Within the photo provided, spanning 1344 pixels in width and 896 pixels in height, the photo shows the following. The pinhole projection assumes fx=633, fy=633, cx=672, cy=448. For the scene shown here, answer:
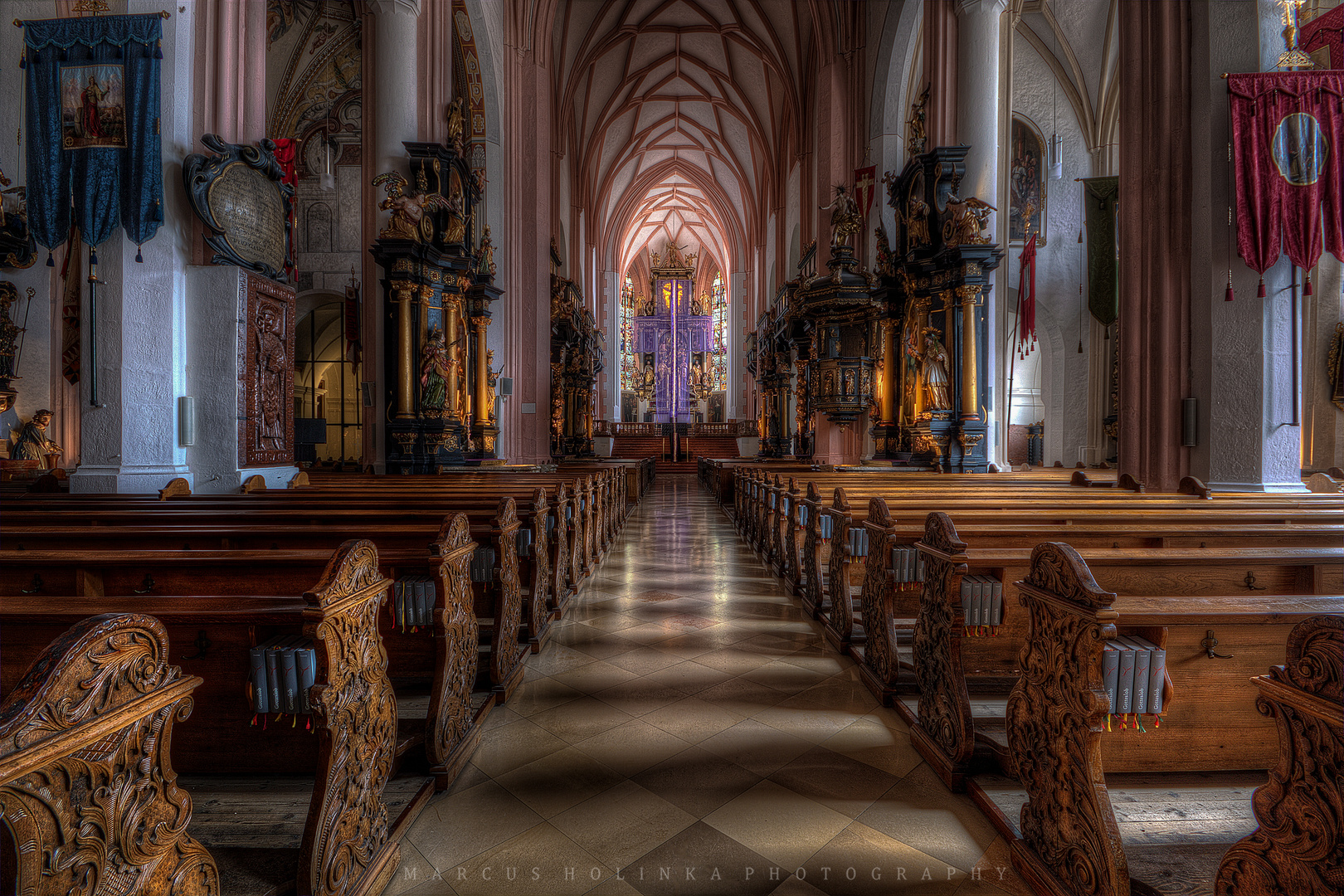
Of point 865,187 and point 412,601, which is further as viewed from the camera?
point 865,187

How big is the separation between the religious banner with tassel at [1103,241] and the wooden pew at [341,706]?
51.2 ft

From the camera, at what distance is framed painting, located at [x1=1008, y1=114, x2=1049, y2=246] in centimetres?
1597

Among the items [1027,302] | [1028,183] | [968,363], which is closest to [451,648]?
[968,363]

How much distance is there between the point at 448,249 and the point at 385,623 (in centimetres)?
676

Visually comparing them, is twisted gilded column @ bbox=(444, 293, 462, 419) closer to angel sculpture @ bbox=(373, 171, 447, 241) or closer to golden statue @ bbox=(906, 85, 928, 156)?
angel sculpture @ bbox=(373, 171, 447, 241)

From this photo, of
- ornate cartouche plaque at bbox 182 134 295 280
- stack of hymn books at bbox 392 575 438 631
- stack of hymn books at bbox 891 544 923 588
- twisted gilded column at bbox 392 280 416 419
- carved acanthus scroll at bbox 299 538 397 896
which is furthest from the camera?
twisted gilded column at bbox 392 280 416 419

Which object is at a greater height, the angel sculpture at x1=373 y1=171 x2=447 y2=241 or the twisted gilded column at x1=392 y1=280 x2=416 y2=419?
the angel sculpture at x1=373 y1=171 x2=447 y2=241

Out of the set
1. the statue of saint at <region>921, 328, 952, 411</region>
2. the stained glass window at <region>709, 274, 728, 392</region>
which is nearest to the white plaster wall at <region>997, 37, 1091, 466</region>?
the statue of saint at <region>921, 328, 952, 411</region>

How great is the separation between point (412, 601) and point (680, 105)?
92.3 ft

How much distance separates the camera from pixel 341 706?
1589mm

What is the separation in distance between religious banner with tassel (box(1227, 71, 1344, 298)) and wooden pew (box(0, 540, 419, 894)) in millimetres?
6524

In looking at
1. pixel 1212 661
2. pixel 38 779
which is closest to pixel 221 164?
pixel 38 779

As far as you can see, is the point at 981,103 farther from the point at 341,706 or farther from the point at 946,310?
the point at 341,706

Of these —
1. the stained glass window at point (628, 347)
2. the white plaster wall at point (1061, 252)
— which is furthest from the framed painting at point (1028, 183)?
the stained glass window at point (628, 347)
